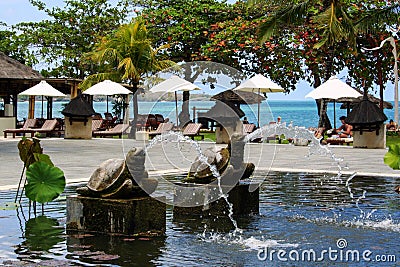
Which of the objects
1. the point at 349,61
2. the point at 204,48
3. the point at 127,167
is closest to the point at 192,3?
the point at 204,48

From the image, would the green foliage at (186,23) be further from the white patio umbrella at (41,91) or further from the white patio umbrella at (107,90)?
the white patio umbrella at (41,91)

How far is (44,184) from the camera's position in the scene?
10.5 meters

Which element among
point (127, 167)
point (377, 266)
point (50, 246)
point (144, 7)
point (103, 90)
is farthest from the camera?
point (144, 7)

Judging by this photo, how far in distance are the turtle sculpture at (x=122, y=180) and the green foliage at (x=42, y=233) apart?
2.01 ft

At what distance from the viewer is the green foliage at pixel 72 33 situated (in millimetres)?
47312

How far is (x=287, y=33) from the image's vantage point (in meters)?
39.2

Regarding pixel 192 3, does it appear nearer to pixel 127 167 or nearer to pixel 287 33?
pixel 287 33

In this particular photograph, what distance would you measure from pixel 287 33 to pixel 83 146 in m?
15.6

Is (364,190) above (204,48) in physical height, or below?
below

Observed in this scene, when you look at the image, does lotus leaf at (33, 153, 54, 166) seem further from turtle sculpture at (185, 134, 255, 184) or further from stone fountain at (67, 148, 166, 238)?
turtle sculpture at (185, 134, 255, 184)

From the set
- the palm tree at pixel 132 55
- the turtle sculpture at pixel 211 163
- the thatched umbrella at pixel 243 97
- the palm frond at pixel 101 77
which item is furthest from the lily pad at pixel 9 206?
the palm frond at pixel 101 77

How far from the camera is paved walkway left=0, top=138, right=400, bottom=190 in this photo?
56.3 ft

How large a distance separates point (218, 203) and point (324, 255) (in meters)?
2.86

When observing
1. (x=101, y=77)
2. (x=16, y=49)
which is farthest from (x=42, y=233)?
(x=16, y=49)
